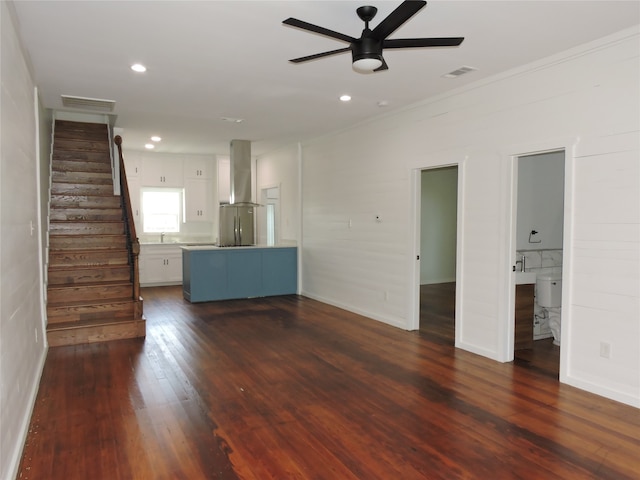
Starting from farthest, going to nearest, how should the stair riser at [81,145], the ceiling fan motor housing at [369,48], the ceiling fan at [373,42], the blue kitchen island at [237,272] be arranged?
the blue kitchen island at [237,272], the stair riser at [81,145], the ceiling fan motor housing at [369,48], the ceiling fan at [373,42]

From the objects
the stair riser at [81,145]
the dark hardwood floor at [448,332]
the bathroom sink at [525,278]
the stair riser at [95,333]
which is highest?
the stair riser at [81,145]

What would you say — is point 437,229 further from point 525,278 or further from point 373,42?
point 373,42

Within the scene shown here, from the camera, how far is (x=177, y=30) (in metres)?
3.19

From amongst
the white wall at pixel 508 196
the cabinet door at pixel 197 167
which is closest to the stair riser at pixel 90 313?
the white wall at pixel 508 196

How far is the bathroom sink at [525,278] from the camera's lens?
14.6ft

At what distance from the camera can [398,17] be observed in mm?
2348

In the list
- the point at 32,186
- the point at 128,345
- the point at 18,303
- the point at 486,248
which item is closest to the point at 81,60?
the point at 32,186

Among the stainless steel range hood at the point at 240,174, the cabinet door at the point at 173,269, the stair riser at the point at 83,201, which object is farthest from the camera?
the cabinet door at the point at 173,269

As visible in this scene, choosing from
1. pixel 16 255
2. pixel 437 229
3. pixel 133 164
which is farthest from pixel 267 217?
pixel 16 255

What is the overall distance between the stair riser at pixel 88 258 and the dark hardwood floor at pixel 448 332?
402 centimetres

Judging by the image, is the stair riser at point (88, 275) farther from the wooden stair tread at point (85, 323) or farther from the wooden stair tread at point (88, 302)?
the wooden stair tread at point (85, 323)

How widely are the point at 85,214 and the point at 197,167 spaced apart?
3.73 metres

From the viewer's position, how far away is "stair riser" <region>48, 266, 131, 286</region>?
5.28 meters

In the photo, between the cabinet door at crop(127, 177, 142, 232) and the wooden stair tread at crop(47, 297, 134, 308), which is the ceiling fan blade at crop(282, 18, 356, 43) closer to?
the wooden stair tread at crop(47, 297, 134, 308)
